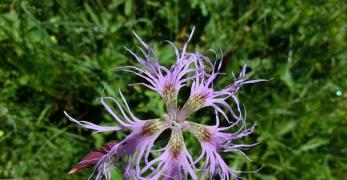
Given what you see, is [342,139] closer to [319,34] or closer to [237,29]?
[319,34]

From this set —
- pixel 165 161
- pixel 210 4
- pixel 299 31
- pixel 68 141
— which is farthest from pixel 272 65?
pixel 165 161

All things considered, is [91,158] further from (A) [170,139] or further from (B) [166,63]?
(B) [166,63]

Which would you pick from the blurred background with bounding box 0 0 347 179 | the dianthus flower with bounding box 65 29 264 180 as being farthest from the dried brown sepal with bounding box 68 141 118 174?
the blurred background with bounding box 0 0 347 179

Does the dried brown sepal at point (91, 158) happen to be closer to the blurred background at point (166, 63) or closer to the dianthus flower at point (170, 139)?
Answer: the dianthus flower at point (170, 139)

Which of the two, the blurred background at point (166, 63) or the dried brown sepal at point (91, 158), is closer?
the dried brown sepal at point (91, 158)

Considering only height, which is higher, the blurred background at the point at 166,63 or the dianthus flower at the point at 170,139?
the blurred background at the point at 166,63

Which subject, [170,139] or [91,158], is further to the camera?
[170,139]

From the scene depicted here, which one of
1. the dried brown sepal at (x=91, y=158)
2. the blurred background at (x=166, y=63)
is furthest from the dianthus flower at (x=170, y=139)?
the blurred background at (x=166, y=63)

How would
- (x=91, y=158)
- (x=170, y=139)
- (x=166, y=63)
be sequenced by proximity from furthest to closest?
1. (x=166, y=63)
2. (x=170, y=139)
3. (x=91, y=158)

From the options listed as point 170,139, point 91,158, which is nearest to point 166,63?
point 170,139

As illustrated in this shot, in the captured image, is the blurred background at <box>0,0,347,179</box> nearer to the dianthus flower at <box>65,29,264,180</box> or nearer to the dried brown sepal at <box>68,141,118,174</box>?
the dianthus flower at <box>65,29,264,180</box>
